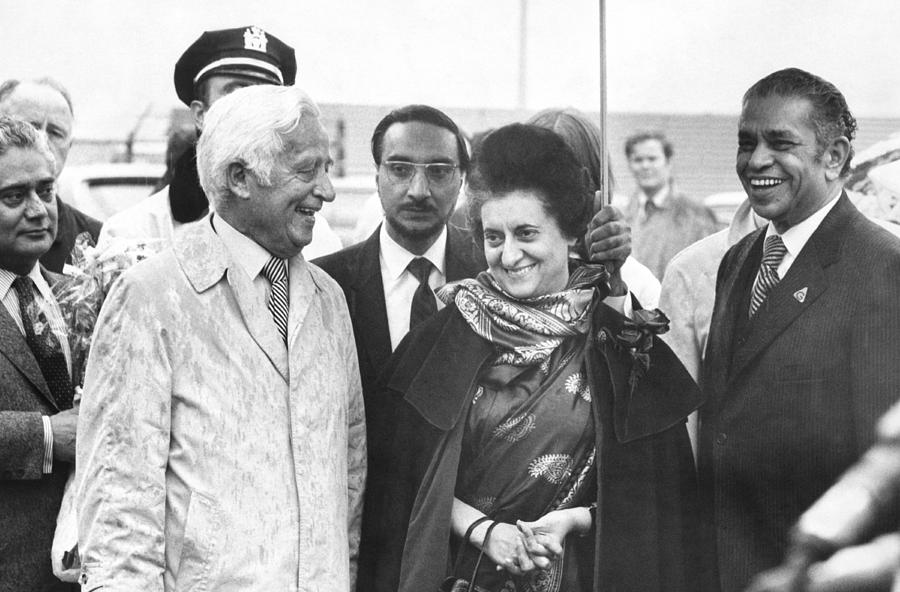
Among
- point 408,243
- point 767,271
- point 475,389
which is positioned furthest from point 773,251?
point 408,243

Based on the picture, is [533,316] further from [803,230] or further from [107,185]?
[107,185]

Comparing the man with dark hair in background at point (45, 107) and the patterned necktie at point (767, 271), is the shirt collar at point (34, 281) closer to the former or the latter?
the man with dark hair in background at point (45, 107)

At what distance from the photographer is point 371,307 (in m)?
2.74

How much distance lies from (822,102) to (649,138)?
0.59 meters

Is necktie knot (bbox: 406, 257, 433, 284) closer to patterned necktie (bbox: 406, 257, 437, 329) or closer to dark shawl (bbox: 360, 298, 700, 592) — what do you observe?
patterned necktie (bbox: 406, 257, 437, 329)

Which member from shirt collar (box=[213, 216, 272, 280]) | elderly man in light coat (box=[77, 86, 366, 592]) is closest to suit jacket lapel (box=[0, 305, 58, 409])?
elderly man in light coat (box=[77, 86, 366, 592])

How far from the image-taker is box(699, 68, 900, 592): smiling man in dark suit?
2.28 metres

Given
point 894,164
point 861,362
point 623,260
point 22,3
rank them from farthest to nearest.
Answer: point 22,3 < point 894,164 < point 623,260 < point 861,362

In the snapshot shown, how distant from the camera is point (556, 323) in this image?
2.39 m

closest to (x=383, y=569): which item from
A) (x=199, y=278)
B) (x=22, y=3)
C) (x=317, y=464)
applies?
(x=317, y=464)

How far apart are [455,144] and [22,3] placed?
1176 mm

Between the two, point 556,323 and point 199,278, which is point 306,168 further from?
point 556,323

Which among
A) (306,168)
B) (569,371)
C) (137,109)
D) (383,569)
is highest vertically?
(137,109)

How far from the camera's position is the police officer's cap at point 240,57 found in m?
2.98
